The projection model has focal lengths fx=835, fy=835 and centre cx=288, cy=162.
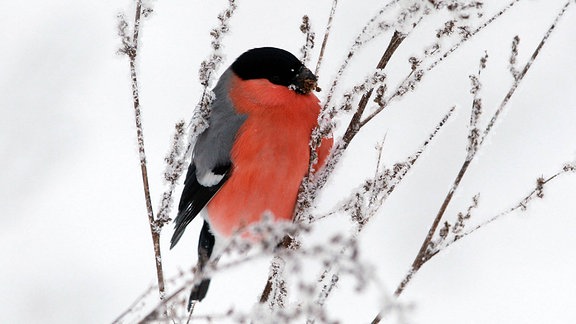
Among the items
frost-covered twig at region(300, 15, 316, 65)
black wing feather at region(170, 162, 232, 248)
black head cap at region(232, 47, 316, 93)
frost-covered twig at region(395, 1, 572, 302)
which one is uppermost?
black head cap at region(232, 47, 316, 93)

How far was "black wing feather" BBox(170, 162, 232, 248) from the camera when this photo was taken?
2543 mm

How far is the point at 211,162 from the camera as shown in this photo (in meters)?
2.58

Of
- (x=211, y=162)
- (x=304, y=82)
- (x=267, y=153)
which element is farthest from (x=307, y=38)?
(x=211, y=162)

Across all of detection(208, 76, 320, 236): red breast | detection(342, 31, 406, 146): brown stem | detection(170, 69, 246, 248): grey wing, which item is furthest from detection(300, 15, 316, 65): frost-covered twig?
detection(170, 69, 246, 248): grey wing

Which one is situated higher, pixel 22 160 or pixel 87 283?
pixel 22 160

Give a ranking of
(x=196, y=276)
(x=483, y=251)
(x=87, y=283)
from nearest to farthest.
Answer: (x=196, y=276)
(x=87, y=283)
(x=483, y=251)

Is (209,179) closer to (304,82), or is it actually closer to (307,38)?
(304,82)

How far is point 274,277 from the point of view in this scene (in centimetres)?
164

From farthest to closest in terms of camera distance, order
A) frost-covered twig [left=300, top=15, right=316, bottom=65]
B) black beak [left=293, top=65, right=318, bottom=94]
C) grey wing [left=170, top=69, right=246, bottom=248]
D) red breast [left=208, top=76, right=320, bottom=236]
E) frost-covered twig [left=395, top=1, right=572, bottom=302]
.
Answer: grey wing [left=170, top=69, right=246, bottom=248] → red breast [left=208, top=76, right=320, bottom=236] → black beak [left=293, top=65, right=318, bottom=94] → frost-covered twig [left=300, top=15, right=316, bottom=65] → frost-covered twig [left=395, top=1, right=572, bottom=302]

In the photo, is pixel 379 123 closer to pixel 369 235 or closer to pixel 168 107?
pixel 369 235

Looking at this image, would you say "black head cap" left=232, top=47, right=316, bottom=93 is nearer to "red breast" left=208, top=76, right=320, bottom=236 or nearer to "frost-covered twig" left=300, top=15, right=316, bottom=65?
"red breast" left=208, top=76, right=320, bottom=236

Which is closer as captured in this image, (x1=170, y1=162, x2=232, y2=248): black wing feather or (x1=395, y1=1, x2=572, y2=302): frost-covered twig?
(x1=395, y1=1, x2=572, y2=302): frost-covered twig

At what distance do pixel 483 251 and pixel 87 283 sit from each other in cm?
198

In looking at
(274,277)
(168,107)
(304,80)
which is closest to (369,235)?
(168,107)
